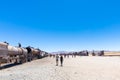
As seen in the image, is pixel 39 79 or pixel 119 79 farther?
pixel 119 79

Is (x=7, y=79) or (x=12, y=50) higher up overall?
(x=12, y=50)

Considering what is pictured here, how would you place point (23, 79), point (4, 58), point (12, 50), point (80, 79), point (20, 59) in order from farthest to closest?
1. point (20, 59)
2. point (12, 50)
3. point (4, 58)
4. point (80, 79)
5. point (23, 79)

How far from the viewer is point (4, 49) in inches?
1260

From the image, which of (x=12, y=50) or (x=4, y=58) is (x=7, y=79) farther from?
(x=12, y=50)

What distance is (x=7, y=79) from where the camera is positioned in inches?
685

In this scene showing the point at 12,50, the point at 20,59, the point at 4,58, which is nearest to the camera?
the point at 4,58

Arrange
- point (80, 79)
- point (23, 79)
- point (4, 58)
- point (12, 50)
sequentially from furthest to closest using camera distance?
point (12, 50) → point (4, 58) → point (80, 79) → point (23, 79)

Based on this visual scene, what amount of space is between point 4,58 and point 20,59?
44.4 feet

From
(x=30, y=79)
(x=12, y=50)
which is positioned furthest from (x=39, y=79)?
(x=12, y=50)

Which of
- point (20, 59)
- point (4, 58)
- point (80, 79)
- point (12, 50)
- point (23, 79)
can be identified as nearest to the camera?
point (23, 79)

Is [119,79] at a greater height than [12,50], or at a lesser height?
lesser

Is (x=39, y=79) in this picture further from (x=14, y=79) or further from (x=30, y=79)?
(x=14, y=79)

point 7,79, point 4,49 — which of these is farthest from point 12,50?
point 7,79

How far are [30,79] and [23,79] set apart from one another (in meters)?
0.57
